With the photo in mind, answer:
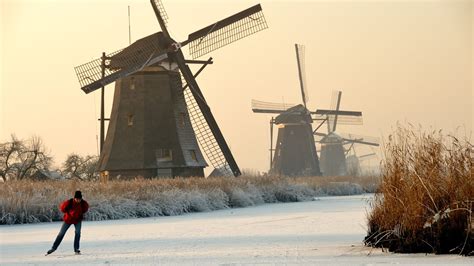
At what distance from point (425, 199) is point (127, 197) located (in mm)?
15222

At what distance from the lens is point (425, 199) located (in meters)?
11.6

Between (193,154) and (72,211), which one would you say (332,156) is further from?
(72,211)

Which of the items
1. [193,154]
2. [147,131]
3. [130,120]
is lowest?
[193,154]

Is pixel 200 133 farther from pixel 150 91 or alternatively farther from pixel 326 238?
pixel 326 238

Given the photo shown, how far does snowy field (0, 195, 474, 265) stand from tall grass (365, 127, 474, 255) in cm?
31

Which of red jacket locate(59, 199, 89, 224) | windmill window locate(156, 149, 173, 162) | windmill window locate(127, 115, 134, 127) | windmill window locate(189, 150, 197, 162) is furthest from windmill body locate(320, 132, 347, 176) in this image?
red jacket locate(59, 199, 89, 224)

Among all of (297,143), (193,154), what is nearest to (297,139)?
(297,143)

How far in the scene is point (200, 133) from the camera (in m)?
34.8

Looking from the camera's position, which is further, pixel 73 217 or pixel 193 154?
pixel 193 154

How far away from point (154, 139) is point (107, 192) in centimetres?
726

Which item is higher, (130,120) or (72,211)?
(130,120)

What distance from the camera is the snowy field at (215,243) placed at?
37.7 ft

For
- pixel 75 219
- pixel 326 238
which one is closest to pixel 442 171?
pixel 326 238

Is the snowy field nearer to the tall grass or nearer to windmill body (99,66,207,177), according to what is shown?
the tall grass
